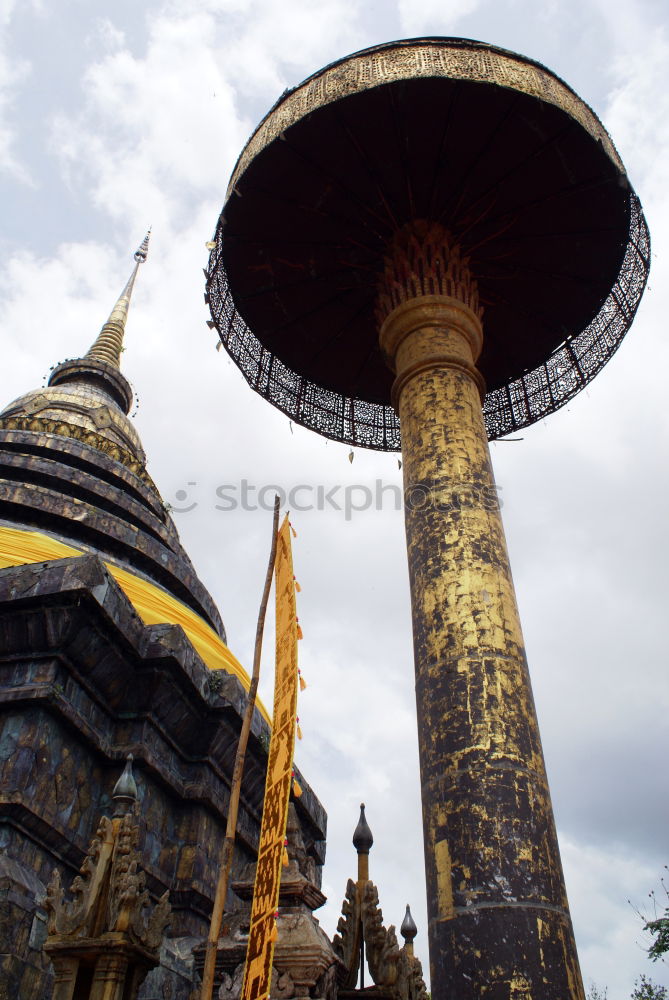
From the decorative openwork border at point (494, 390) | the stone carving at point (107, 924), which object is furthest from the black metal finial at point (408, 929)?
the decorative openwork border at point (494, 390)

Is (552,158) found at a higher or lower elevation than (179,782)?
higher

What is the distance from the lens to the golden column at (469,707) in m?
4.43

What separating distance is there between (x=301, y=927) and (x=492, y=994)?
1774mm

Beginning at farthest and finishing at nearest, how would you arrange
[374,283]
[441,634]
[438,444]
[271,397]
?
[271,397]
[374,283]
[438,444]
[441,634]

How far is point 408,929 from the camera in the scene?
8469 millimetres

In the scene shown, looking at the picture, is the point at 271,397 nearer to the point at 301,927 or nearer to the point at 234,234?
the point at 234,234

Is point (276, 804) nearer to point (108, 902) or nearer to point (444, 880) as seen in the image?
point (444, 880)

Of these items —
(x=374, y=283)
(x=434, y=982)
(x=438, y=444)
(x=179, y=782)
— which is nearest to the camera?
(x=434, y=982)

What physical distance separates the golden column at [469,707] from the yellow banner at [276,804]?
1107 mm

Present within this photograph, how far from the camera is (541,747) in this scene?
5.33m

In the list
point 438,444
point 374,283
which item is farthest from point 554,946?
point 374,283

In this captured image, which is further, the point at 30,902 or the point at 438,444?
the point at 438,444

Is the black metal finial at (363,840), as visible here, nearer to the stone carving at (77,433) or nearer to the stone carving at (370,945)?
the stone carving at (370,945)

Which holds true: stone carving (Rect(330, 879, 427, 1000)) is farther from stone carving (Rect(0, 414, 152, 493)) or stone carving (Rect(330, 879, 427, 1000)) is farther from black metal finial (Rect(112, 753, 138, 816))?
stone carving (Rect(0, 414, 152, 493))
